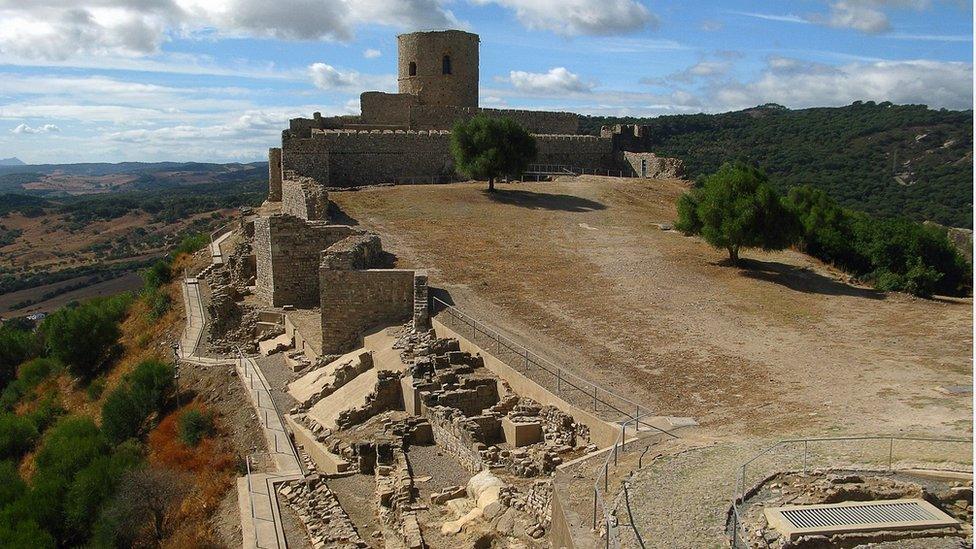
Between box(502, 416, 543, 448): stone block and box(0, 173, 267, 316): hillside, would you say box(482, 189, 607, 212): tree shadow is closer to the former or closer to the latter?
box(502, 416, 543, 448): stone block

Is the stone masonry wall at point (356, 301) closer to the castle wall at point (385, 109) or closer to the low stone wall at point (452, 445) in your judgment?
the low stone wall at point (452, 445)

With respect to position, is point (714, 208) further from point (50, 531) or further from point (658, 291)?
point (50, 531)

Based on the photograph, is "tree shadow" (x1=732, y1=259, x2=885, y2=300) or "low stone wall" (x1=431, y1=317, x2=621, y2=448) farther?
"tree shadow" (x1=732, y1=259, x2=885, y2=300)

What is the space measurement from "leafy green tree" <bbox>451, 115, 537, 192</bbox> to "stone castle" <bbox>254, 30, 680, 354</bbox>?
8.53ft

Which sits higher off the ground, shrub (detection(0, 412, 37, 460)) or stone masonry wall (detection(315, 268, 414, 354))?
stone masonry wall (detection(315, 268, 414, 354))

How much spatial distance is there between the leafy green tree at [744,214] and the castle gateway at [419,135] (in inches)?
481

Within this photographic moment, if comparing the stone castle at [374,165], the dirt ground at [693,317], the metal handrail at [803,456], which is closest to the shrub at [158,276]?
the stone castle at [374,165]

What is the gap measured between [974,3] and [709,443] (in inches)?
214

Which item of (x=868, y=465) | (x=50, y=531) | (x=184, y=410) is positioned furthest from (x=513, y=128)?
(x=868, y=465)

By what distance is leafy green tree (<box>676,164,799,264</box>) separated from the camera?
18.3 meters

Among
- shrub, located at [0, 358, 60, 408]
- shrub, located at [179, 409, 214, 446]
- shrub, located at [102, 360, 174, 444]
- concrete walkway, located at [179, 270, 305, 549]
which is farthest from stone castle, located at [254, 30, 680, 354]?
shrub, located at [0, 358, 60, 408]

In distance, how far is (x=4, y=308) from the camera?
2341 inches

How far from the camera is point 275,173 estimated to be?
96.9 feet

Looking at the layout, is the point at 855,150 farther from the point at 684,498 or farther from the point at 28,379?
the point at 684,498
